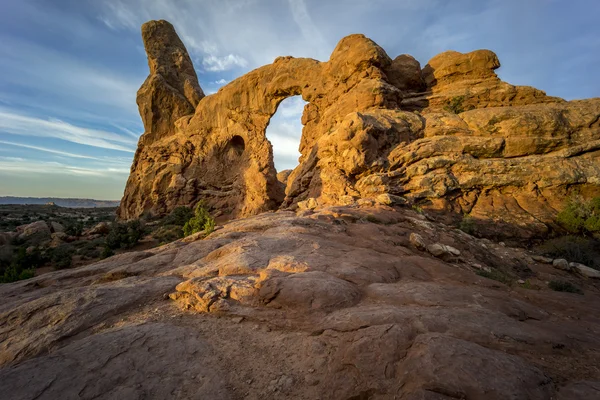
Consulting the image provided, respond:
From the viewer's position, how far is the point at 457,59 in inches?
909

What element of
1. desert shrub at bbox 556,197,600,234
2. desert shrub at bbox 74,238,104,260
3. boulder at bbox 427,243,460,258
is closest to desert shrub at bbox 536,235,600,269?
desert shrub at bbox 556,197,600,234

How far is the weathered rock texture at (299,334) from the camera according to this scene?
3.04 meters

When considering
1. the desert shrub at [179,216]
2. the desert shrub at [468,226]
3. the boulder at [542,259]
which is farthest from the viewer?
the desert shrub at [179,216]

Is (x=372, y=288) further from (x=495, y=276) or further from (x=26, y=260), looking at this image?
(x=26, y=260)

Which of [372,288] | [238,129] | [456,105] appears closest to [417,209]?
[372,288]

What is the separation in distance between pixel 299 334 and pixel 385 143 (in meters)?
16.1

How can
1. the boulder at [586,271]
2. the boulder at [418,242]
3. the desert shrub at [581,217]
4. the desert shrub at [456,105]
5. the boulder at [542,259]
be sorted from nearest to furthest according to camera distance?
the boulder at [418,242] → the boulder at [586,271] → the boulder at [542,259] → the desert shrub at [581,217] → the desert shrub at [456,105]

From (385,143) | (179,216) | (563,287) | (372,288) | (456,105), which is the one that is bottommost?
(563,287)

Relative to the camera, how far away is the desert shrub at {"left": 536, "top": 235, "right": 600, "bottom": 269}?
1127 centimetres

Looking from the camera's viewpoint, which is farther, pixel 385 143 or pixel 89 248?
pixel 89 248

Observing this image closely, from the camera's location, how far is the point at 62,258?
17516 millimetres

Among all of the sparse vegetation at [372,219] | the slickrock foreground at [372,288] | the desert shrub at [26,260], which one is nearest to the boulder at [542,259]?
the slickrock foreground at [372,288]

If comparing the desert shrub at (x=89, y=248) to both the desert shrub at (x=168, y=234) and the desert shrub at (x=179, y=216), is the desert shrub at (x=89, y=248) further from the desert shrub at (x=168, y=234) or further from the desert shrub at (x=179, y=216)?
the desert shrub at (x=179, y=216)

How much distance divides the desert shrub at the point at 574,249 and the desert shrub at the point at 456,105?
11.4 metres
